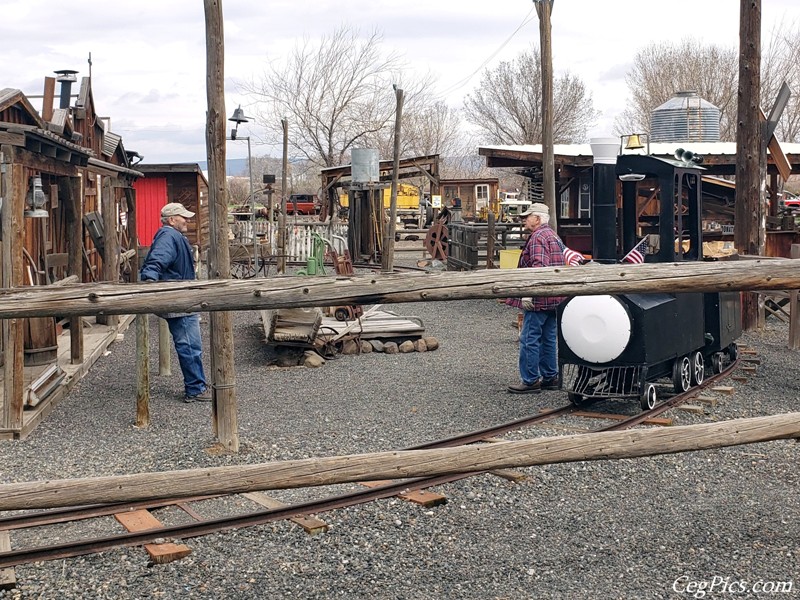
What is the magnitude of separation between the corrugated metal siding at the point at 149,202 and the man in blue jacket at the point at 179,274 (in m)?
20.5

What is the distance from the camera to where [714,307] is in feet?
33.1

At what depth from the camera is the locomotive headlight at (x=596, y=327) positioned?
28.2 ft

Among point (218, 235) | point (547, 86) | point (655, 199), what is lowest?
point (218, 235)

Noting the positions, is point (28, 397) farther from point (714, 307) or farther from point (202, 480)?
point (714, 307)

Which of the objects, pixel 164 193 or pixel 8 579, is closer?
pixel 8 579

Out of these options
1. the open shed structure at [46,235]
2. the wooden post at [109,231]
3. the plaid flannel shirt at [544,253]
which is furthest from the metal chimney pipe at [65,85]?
the plaid flannel shirt at [544,253]

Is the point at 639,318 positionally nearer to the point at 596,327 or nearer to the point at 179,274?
the point at 596,327

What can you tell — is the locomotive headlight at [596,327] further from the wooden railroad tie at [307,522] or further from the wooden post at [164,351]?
the wooden post at [164,351]

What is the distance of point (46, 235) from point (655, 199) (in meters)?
12.9

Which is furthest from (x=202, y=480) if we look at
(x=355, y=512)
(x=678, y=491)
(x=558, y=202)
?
(x=558, y=202)

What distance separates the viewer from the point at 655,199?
68.5 ft

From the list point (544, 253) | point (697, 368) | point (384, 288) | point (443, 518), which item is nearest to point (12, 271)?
point (443, 518)

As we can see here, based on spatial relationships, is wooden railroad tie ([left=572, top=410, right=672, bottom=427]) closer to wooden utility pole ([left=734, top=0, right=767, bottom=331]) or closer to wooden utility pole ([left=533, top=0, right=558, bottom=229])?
wooden utility pole ([left=734, top=0, right=767, bottom=331])

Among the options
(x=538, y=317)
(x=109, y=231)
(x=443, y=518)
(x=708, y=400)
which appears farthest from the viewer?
(x=109, y=231)
